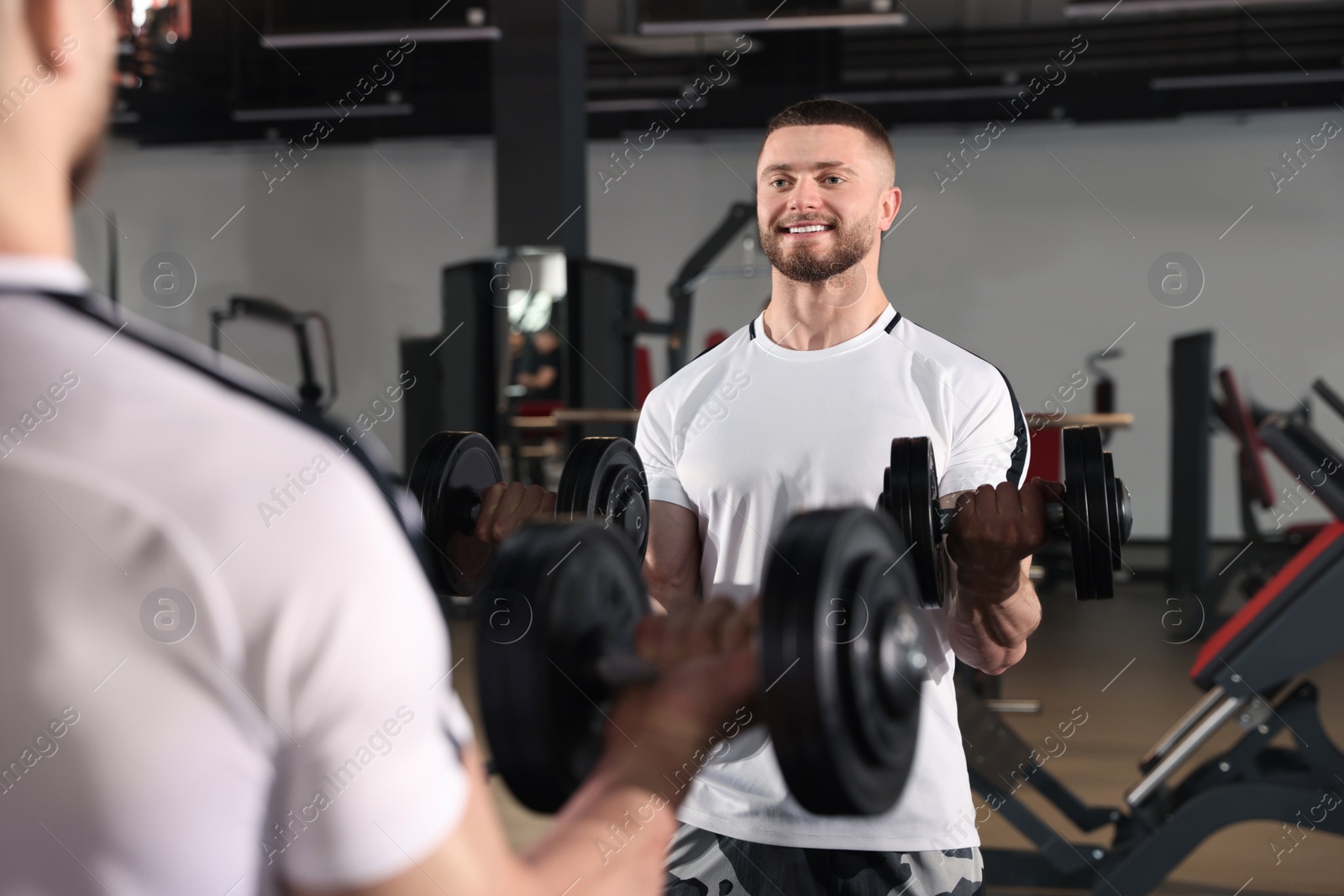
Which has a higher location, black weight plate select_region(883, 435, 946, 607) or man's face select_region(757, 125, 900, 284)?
man's face select_region(757, 125, 900, 284)

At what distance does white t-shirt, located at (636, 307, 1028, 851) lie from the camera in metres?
1.60

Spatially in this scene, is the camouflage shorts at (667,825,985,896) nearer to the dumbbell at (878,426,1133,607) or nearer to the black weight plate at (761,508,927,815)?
the dumbbell at (878,426,1133,607)

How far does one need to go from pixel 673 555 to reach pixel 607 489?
0.20 metres

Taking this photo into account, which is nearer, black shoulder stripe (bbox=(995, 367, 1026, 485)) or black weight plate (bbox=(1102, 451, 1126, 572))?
black weight plate (bbox=(1102, 451, 1126, 572))

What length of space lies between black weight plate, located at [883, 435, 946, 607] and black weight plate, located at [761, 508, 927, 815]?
0.45 meters

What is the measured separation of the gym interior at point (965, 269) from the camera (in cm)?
298

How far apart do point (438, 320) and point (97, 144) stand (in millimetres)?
10461

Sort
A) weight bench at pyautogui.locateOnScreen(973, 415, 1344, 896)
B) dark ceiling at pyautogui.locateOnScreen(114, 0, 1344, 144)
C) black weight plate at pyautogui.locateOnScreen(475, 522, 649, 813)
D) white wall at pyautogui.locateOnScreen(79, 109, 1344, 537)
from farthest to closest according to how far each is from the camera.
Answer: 1. white wall at pyautogui.locateOnScreen(79, 109, 1344, 537)
2. dark ceiling at pyautogui.locateOnScreen(114, 0, 1344, 144)
3. weight bench at pyautogui.locateOnScreen(973, 415, 1344, 896)
4. black weight plate at pyautogui.locateOnScreen(475, 522, 649, 813)

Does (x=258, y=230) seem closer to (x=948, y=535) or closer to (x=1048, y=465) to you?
(x=1048, y=465)

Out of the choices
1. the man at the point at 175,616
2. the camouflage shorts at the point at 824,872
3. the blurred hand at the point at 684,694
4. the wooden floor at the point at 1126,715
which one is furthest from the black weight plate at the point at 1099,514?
the wooden floor at the point at 1126,715

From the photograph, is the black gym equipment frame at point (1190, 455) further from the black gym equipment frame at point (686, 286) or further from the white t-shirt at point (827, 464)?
the white t-shirt at point (827, 464)

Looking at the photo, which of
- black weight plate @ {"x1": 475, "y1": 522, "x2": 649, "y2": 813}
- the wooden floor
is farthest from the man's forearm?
the wooden floor

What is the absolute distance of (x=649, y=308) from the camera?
414 inches

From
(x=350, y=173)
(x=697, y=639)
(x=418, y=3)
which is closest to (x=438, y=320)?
(x=350, y=173)
